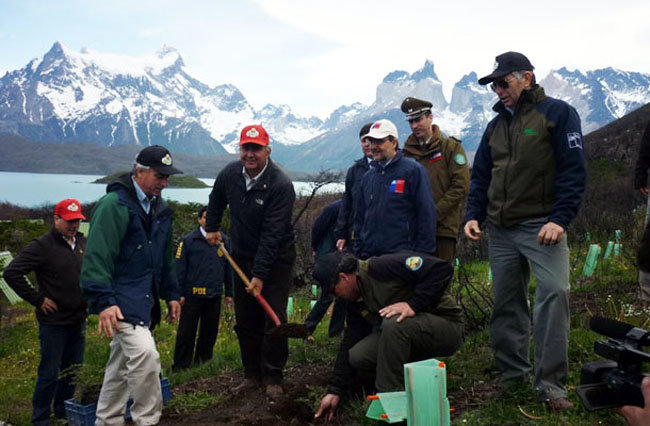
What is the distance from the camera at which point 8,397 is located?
24.7 feet

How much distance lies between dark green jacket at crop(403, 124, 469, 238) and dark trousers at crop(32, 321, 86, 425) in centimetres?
366

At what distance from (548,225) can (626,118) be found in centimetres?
5564

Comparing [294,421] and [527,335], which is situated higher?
[527,335]

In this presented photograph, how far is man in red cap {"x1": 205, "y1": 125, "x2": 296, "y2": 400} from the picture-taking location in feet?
16.6

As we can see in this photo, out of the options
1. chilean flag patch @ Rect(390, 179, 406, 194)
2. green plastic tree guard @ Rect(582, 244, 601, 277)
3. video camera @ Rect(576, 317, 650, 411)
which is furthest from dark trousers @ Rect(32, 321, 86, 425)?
green plastic tree guard @ Rect(582, 244, 601, 277)

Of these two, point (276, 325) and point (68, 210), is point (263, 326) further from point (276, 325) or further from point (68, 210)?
point (68, 210)

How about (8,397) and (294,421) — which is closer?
(294,421)

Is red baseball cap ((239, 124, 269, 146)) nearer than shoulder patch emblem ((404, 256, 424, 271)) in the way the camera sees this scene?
No

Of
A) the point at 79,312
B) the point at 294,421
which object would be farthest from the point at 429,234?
the point at 79,312

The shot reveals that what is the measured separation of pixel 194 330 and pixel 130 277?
291 cm

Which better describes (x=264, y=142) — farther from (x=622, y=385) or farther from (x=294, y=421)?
(x=622, y=385)

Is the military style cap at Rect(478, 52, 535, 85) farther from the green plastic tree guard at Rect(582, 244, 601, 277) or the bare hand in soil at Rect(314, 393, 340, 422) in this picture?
the green plastic tree guard at Rect(582, 244, 601, 277)

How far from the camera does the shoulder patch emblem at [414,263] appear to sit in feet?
13.1

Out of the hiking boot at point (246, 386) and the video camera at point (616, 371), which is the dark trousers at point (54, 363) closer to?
the hiking boot at point (246, 386)
